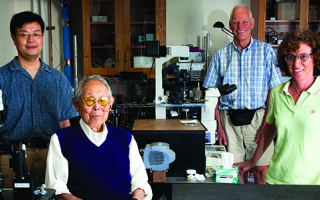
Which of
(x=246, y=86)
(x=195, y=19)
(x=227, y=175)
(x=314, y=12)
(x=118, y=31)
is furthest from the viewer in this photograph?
(x=195, y=19)

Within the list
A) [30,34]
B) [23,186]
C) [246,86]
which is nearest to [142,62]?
[246,86]

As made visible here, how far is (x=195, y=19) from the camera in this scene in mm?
3742

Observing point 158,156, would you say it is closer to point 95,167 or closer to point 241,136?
point 95,167

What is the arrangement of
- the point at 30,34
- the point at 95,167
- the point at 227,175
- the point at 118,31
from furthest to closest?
1. the point at 118,31
2. the point at 227,175
3. the point at 30,34
4. the point at 95,167

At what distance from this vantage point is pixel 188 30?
3.75 m

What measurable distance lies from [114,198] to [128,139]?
0.27 metres

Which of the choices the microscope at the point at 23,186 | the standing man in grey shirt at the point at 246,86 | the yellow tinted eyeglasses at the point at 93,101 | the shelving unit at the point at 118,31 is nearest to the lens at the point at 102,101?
the yellow tinted eyeglasses at the point at 93,101

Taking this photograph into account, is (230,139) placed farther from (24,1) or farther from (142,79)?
(24,1)

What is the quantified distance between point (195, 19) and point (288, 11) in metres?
1.02

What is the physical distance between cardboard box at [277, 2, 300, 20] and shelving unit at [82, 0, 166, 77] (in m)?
1.28

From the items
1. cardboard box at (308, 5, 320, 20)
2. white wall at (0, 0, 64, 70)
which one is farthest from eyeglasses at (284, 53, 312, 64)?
white wall at (0, 0, 64, 70)

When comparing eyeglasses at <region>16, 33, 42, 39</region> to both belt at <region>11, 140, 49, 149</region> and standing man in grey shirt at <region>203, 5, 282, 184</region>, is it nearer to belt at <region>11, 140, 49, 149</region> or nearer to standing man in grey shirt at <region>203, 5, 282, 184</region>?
belt at <region>11, 140, 49, 149</region>

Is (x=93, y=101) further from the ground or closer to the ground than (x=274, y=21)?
closer to the ground

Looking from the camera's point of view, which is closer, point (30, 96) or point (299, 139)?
point (299, 139)
